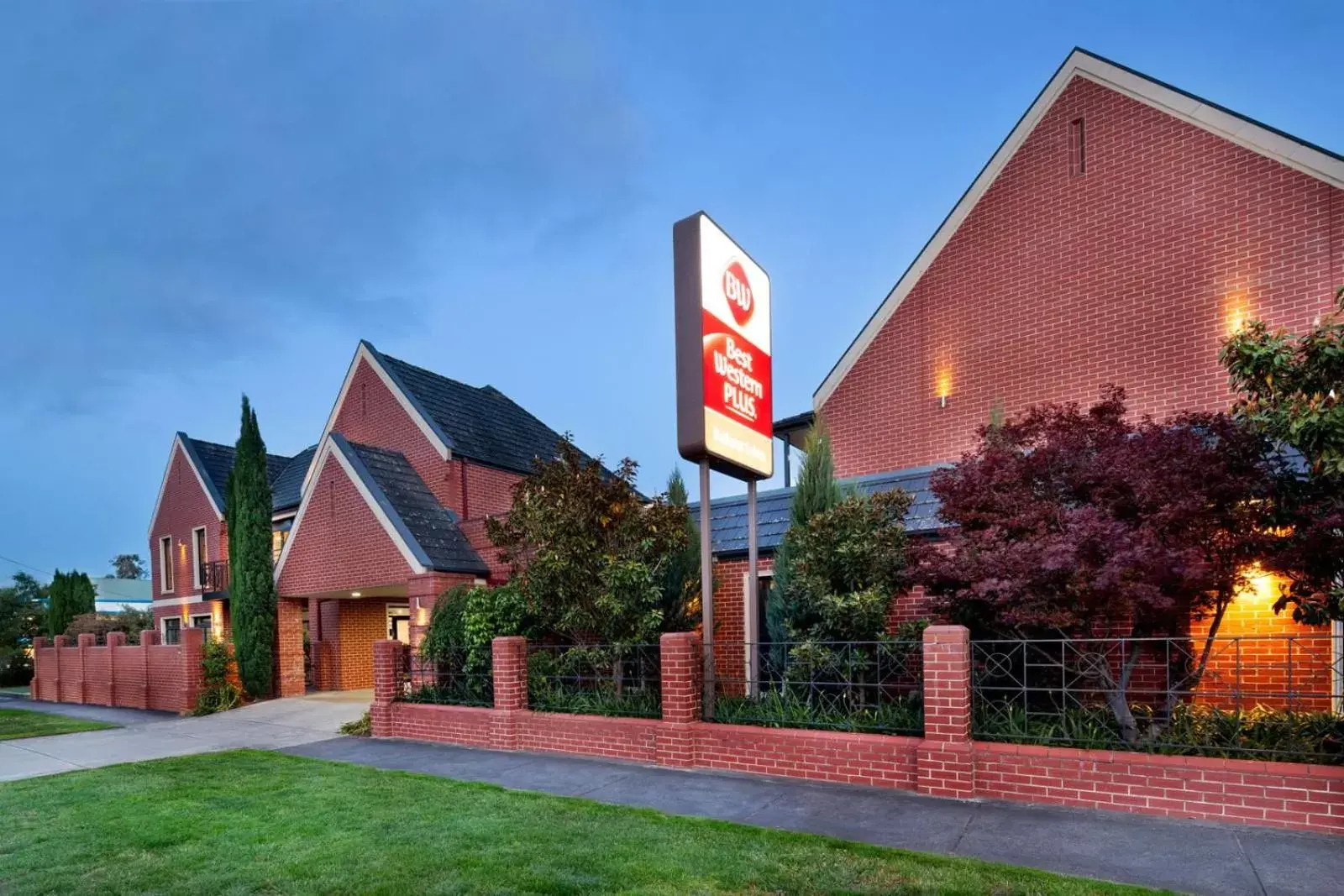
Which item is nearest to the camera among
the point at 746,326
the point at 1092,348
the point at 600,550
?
the point at 746,326

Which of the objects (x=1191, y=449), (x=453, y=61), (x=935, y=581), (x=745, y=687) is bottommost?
(x=745, y=687)

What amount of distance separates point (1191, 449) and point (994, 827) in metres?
3.92

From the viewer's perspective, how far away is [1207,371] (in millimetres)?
11805

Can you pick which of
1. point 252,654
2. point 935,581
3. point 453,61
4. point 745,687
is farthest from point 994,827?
point 453,61

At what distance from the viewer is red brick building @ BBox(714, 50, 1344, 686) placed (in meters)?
11.5

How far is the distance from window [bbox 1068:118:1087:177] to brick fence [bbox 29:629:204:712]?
836 inches

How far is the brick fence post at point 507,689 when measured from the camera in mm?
11023

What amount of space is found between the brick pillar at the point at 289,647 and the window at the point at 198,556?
27.9 feet

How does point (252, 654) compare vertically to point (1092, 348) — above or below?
below

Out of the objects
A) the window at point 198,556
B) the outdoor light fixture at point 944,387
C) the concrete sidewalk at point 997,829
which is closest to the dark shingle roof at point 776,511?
the outdoor light fixture at point 944,387

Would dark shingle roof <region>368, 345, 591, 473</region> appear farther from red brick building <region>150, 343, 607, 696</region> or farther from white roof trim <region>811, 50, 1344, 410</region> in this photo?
white roof trim <region>811, 50, 1344, 410</region>

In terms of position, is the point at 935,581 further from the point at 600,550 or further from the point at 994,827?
the point at 600,550

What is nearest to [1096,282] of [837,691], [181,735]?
[837,691]

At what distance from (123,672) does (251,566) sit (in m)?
7.12
